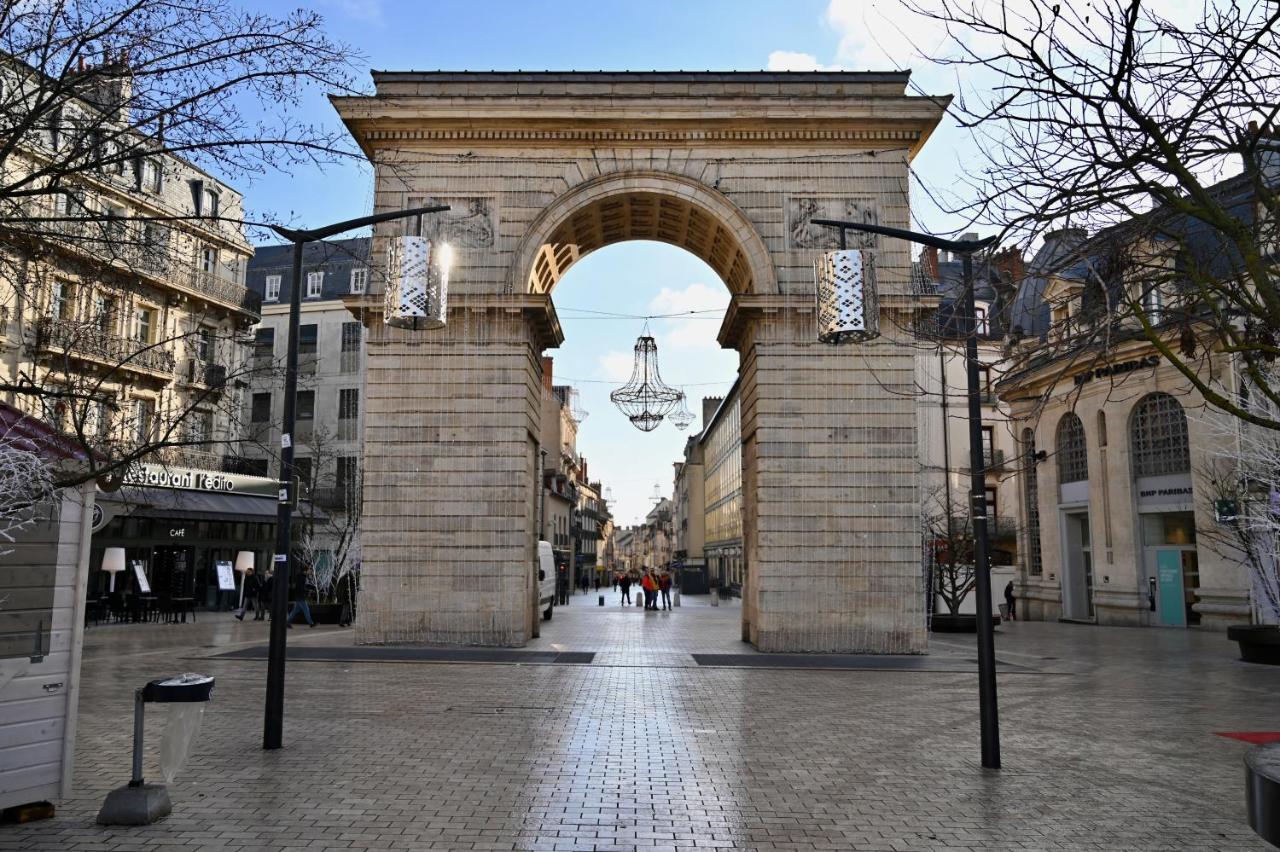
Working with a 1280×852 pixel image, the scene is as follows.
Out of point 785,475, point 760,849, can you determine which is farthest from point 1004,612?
point 760,849

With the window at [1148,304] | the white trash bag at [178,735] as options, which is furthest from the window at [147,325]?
the window at [1148,304]

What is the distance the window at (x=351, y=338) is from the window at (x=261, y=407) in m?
4.44

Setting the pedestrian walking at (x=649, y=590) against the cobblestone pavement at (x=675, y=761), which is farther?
the pedestrian walking at (x=649, y=590)

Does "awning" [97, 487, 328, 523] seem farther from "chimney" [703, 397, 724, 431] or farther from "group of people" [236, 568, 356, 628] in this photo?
"chimney" [703, 397, 724, 431]

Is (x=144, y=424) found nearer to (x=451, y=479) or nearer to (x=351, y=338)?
(x=451, y=479)

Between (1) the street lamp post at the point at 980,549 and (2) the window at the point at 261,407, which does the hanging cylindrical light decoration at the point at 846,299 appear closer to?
(1) the street lamp post at the point at 980,549

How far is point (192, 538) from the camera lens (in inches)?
1489

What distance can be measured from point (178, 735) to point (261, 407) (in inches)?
1636

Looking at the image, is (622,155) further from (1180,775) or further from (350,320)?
(350,320)

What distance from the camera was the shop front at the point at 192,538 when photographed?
111 ft

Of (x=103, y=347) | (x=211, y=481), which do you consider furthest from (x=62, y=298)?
(x=211, y=481)

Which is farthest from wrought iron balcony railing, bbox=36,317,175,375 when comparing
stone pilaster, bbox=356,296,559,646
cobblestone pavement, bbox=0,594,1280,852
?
stone pilaster, bbox=356,296,559,646

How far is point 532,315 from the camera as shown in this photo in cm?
2298

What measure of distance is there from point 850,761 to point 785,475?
39.9 ft
